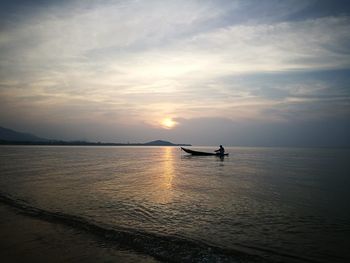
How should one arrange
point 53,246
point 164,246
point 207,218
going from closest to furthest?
1. point 53,246
2. point 164,246
3. point 207,218

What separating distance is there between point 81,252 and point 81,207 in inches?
250

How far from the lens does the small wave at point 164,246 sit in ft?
26.1

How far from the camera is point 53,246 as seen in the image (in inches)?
332

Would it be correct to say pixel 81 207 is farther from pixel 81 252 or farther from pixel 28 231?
pixel 81 252

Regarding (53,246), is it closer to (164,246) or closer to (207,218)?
(164,246)

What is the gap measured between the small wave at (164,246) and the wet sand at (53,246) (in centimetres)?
37

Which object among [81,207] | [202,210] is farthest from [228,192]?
[81,207]

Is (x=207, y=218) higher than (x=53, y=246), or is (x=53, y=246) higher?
(x=53, y=246)

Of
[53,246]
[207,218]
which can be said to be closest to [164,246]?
[53,246]

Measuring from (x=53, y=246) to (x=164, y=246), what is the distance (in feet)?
11.4

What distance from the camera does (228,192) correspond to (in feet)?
64.1

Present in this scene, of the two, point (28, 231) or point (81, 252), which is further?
point (28, 231)

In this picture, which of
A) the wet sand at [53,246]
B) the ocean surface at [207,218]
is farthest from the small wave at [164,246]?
the wet sand at [53,246]

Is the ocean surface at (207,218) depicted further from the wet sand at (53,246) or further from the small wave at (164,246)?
the wet sand at (53,246)
